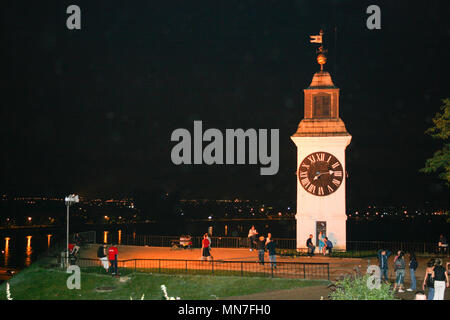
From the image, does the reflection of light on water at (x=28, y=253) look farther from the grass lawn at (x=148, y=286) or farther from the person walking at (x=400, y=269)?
the person walking at (x=400, y=269)

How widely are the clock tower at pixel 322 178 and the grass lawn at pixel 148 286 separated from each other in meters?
11.3

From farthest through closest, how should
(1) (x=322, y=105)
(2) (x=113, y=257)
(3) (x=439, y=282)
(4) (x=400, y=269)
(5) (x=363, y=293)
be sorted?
(1) (x=322, y=105) < (2) (x=113, y=257) < (4) (x=400, y=269) < (3) (x=439, y=282) < (5) (x=363, y=293)

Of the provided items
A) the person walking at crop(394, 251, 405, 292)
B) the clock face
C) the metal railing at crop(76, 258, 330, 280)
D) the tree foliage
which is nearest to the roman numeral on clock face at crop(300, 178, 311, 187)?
the clock face

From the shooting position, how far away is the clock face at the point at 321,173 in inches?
1314

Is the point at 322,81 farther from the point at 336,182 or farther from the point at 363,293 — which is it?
the point at 363,293

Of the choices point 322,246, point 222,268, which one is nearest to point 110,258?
point 222,268

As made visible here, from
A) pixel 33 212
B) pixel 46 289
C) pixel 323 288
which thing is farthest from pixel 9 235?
pixel 323 288

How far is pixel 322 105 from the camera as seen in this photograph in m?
34.7

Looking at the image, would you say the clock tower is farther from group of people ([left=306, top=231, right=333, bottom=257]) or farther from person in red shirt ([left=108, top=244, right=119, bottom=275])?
person in red shirt ([left=108, top=244, right=119, bottom=275])

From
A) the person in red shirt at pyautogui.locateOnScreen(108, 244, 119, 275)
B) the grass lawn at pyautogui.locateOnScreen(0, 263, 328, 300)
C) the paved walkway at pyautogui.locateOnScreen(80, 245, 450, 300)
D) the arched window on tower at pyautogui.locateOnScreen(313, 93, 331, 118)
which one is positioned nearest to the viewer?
the paved walkway at pyautogui.locateOnScreen(80, 245, 450, 300)

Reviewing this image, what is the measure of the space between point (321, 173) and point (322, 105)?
191 inches

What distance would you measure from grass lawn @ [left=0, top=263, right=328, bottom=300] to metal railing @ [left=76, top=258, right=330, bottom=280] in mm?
760

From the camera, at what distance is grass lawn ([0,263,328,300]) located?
22125 millimetres

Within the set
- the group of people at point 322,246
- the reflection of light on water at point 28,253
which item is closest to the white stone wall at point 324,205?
the group of people at point 322,246
